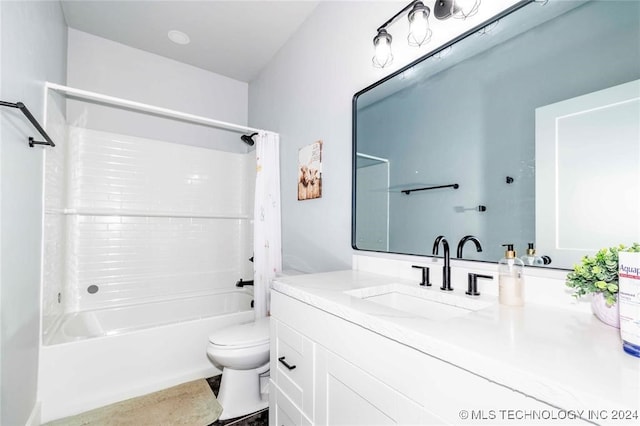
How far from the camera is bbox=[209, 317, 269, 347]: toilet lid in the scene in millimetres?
1627

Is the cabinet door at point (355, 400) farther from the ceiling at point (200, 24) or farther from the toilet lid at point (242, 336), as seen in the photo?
the ceiling at point (200, 24)

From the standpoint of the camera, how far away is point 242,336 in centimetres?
169

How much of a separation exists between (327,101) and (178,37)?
5.08ft

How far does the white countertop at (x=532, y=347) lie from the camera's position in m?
0.46

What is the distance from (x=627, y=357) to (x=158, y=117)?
129 inches

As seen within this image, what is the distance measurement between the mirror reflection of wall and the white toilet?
3.10 ft

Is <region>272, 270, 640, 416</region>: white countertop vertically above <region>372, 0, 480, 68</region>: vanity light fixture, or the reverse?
<region>372, 0, 480, 68</region>: vanity light fixture

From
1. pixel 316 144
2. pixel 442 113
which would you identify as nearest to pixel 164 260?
pixel 316 144

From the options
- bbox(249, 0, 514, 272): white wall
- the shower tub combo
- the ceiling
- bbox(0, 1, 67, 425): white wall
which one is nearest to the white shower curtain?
bbox(249, 0, 514, 272): white wall

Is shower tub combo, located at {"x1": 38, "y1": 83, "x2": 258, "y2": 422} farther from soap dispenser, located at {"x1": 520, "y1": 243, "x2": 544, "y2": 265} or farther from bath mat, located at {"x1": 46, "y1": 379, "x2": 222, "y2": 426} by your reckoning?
soap dispenser, located at {"x1": 520, "y1": 243, "x2": 544, "y2": 265}

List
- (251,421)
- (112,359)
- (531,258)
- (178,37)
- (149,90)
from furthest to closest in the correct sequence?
(149,90), (178,37), (112,359), (251,421), (531,258)

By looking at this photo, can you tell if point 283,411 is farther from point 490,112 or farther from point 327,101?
point 327,101

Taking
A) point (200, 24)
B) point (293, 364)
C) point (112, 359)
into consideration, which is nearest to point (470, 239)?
point (293, 364)

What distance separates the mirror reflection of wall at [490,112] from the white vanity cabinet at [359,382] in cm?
60
